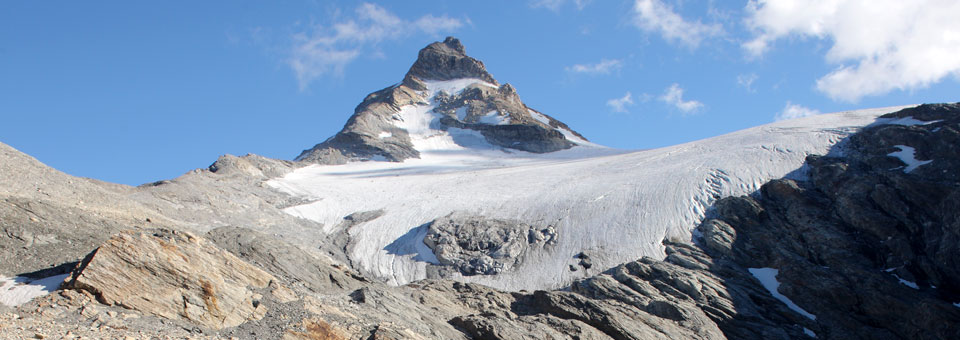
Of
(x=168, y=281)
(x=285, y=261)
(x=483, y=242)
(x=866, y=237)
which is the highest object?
(x=168, y=281)

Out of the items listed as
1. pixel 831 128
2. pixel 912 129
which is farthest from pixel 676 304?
pixel 831 128

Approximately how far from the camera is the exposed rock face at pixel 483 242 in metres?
32.5

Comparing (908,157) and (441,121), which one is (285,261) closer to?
(908,157)

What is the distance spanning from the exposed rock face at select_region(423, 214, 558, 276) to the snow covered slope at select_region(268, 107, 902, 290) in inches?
26.6

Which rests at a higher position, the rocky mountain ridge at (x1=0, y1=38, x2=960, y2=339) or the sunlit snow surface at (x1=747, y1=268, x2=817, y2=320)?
the rocky mountain ridge at (x1=0, y1=38, x2=960, y2=339)

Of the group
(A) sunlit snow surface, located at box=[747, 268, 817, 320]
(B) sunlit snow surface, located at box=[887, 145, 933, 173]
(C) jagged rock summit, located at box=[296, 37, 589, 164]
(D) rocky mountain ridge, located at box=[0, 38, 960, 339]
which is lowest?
(A) sunlit snow surface, located at box=[747, 268, 817, 320]

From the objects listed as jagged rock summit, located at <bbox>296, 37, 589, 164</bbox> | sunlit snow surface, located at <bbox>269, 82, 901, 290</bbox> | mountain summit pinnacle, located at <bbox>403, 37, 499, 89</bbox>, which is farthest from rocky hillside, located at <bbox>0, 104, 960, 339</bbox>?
mountain summit pinnacle, located at <bbox>403, 37, 499, 89</bbox>

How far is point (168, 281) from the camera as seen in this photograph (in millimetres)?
15234

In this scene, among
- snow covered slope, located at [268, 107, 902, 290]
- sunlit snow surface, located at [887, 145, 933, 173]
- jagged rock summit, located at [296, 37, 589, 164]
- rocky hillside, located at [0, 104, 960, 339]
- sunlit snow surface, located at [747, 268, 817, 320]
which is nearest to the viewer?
rocky hillside, located at [0, 104, 960, 339]

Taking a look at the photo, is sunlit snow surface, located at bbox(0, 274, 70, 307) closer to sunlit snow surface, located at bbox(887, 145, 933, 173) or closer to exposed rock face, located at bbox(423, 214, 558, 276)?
exposed rock face, located at bbox(423, 214, 558, 276)

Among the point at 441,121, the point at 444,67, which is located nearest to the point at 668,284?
the point at 441,121

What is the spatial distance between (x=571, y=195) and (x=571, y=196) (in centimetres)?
29

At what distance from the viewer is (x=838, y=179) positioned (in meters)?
34.1

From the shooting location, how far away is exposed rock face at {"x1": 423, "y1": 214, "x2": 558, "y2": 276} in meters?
32.5
